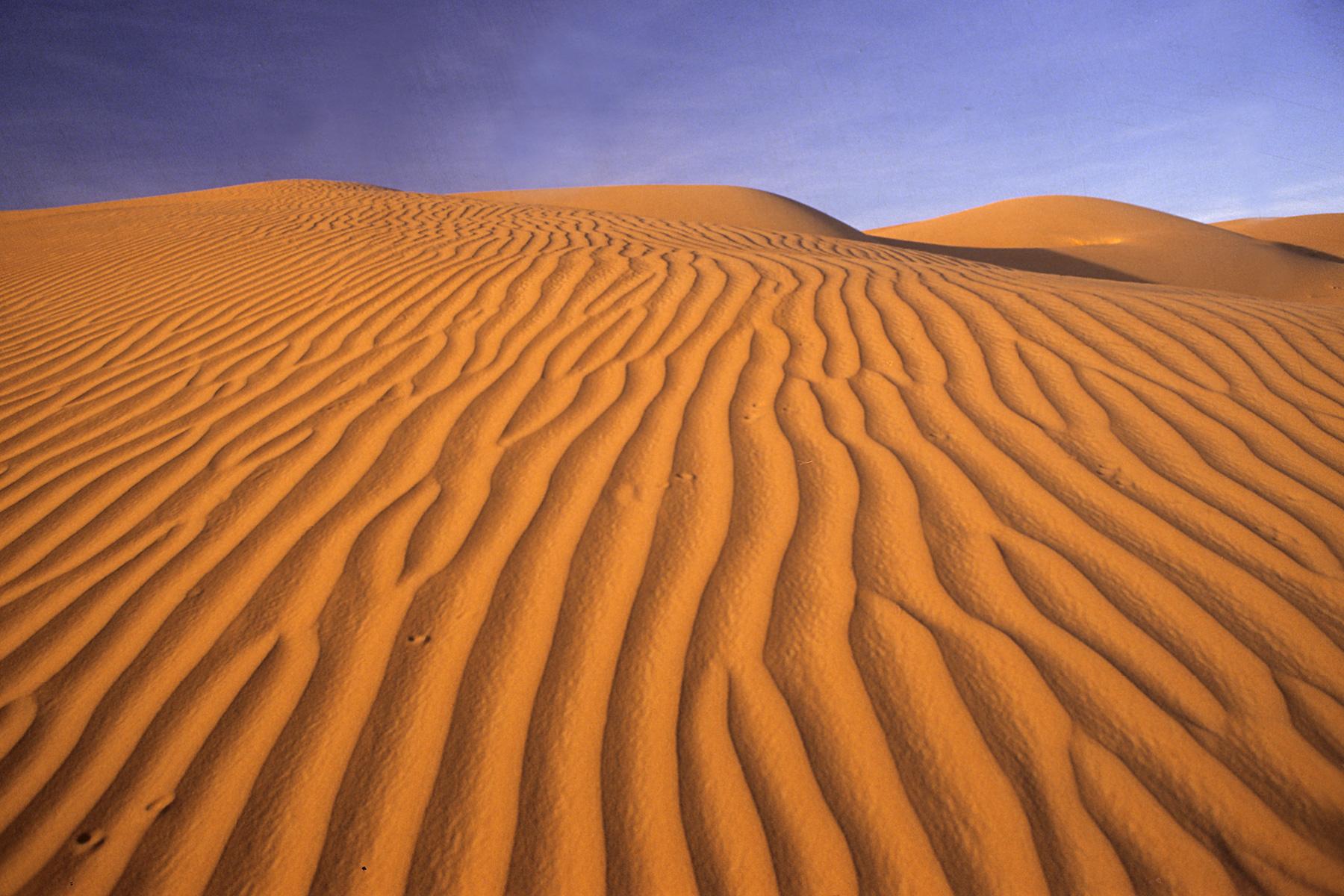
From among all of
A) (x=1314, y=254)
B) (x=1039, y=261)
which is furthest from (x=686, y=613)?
(x=1314, y=254)

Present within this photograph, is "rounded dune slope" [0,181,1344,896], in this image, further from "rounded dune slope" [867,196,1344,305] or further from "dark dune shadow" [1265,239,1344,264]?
"dark dune shadow" [1265,239,1344,264]

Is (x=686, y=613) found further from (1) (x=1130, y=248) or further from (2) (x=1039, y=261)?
(1) (x=1130, y=248)

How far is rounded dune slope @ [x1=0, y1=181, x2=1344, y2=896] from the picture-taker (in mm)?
1119

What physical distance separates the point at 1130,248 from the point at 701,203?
13105mm

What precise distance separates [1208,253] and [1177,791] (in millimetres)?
21791

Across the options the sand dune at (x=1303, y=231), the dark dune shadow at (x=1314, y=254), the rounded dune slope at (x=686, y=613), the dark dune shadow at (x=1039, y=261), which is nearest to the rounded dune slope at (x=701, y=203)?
the dark dune shadow at (x=1039, y=261)

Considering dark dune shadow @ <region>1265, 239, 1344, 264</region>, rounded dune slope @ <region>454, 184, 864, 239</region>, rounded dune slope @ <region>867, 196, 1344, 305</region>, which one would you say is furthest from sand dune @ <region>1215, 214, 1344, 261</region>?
rounded dune slope @ <region>454, 184, 864, 239</region>

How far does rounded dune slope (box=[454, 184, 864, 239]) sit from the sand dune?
14062mm

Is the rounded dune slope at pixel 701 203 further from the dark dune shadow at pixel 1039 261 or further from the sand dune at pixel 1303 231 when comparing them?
the sand dune at pixel 1303 231

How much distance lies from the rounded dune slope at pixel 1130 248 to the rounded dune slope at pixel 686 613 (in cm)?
1238

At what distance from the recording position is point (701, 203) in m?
23.4

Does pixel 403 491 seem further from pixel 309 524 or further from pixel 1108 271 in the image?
pixel 1108 271

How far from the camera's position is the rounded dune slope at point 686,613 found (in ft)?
3.67

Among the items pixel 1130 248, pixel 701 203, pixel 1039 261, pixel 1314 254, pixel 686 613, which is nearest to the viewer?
pixel 686 613
